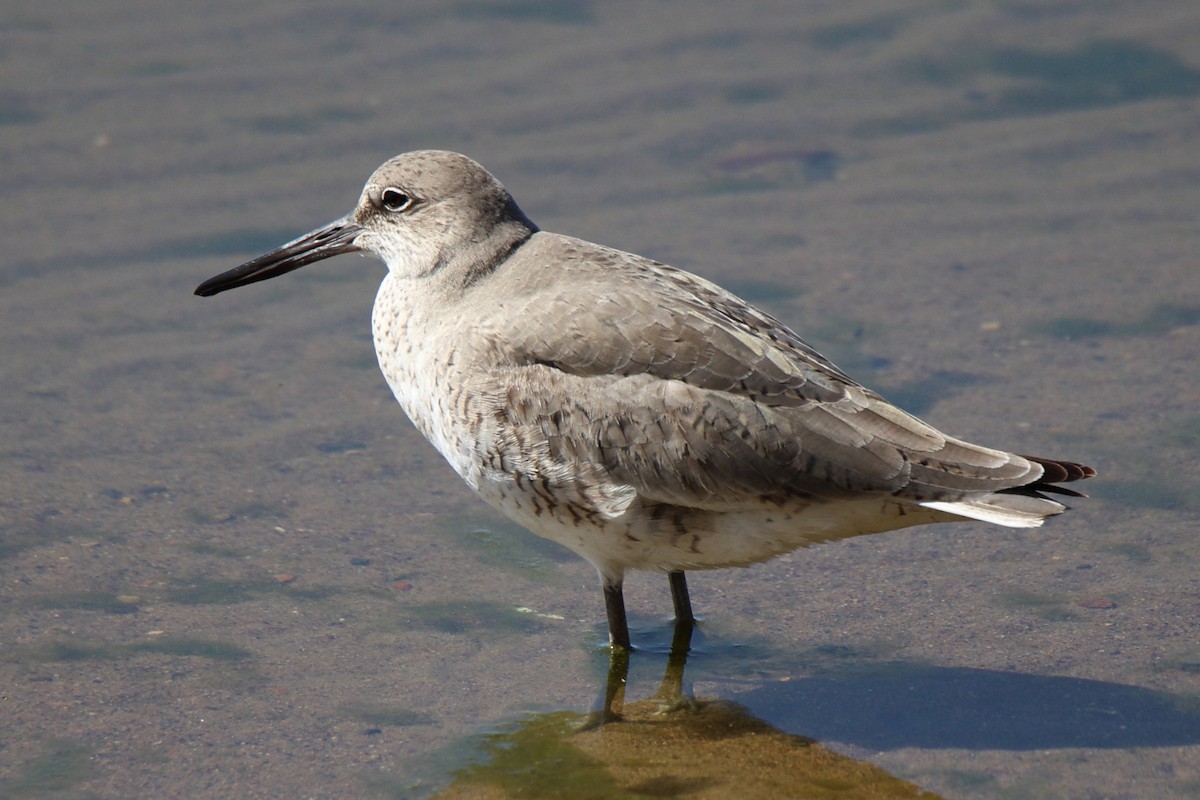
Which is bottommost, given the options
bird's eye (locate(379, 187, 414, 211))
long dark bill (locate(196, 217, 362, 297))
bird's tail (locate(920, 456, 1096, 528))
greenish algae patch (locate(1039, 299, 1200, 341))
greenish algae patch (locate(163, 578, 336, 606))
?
greenish algae patch (locate(163, 578, 336, 606))

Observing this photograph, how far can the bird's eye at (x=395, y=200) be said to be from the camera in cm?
676

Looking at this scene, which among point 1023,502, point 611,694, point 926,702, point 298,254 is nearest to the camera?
point 1023,502

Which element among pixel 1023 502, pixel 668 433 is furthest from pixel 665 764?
pixel 1023 502

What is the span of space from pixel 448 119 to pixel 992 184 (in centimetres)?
391

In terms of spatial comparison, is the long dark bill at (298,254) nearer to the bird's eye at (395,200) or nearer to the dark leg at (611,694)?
the bird's eye at (395,200)

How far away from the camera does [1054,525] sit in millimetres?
7371

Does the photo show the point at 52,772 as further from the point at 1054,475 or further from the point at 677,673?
the point at 1054,475

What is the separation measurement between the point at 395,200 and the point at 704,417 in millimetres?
1923

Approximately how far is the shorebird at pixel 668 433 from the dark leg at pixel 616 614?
0.04 meters

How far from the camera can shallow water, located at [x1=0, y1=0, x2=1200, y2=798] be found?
19.8 ft

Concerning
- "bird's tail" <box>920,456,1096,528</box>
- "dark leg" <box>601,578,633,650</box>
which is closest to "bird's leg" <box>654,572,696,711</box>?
"dark leg" <box>601,578,633,650</box>

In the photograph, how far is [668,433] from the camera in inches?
227

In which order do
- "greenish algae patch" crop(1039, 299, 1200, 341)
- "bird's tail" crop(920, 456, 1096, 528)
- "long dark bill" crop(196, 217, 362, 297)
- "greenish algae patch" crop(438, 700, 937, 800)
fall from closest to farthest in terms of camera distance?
"bird's tail" crop(920, 456, 1096, 528), "greenish algae patch" crop(438, 700, 937, 800), "long dark bill" crop(196, 217, 362, 297), "greenish algae patch" crop(1039, 299, 1200, 341)

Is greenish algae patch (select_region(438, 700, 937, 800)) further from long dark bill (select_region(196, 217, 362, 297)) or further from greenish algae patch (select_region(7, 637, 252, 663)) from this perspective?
long dark bill (select_region(196, 217, 362, 297))
